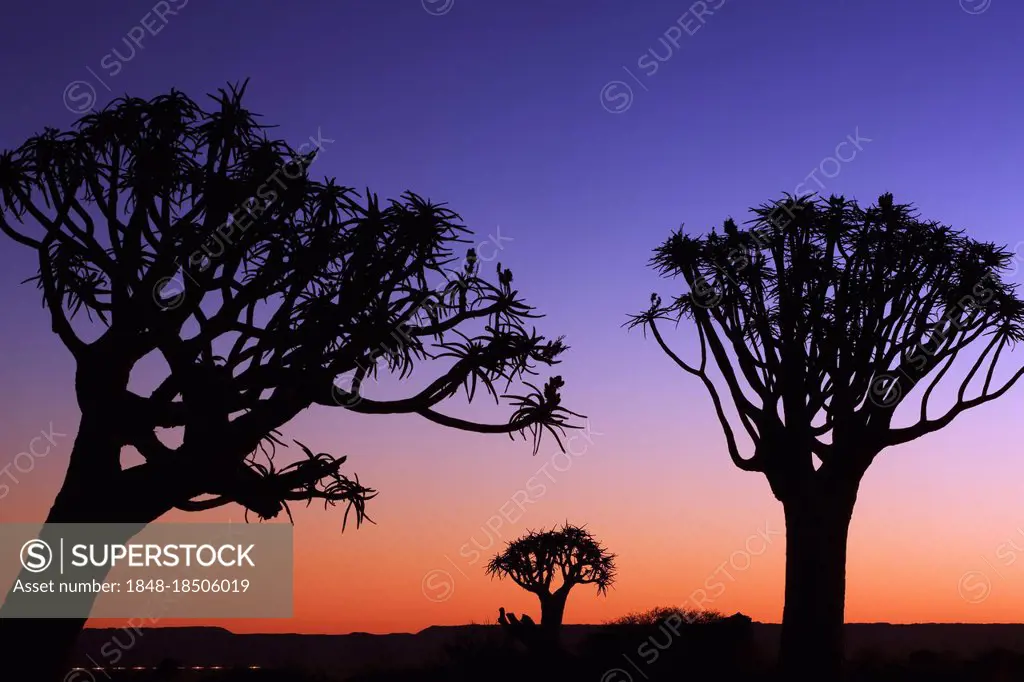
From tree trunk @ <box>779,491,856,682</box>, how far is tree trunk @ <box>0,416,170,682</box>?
1035 centimetres

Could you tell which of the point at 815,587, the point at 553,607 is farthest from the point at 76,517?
the point at 553,607

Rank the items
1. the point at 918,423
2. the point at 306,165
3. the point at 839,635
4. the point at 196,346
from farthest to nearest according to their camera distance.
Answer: the point at 918,423
the point at 839,635
the point at 306,165
the point at 196,346

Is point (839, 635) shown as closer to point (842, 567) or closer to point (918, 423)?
point (842, 567)

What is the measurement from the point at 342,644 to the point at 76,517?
2863cm

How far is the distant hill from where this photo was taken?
3046 cm

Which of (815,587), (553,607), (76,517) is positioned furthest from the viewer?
(553,607)

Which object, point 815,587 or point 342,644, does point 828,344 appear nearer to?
point 815,587

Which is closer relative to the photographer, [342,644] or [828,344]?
[828,344]

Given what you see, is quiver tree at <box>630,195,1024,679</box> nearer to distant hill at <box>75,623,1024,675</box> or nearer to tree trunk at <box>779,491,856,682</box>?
tree trunk at <box>779,491,856,682</box>

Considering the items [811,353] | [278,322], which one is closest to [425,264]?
[278,322]

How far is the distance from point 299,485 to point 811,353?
9.85m

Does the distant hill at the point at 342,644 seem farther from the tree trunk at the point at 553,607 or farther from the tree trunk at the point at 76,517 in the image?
the tree trunk at the point at 76,517

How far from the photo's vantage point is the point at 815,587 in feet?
52.8

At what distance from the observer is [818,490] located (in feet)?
54.9
